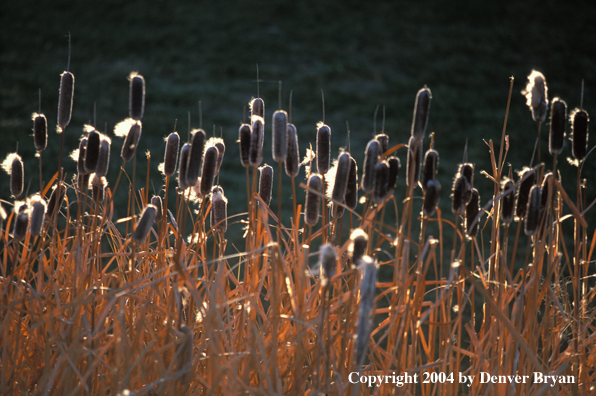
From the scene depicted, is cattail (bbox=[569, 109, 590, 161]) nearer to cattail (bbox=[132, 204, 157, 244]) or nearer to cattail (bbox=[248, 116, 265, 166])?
cattail (bbox=[248, 116, 265, 166])

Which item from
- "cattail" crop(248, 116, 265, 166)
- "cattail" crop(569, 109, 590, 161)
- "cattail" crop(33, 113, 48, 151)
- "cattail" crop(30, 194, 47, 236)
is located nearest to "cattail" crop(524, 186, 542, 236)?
"cattail" crop(569, 109, 590, 161)

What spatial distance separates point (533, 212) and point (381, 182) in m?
0.32

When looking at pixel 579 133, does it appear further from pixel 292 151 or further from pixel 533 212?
pixel 292 151

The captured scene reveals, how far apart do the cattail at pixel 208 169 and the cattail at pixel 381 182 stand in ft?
1.15

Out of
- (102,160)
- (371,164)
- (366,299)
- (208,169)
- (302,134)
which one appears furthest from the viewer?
(302,134)

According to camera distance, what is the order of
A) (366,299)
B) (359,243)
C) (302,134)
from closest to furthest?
(366,299), (359,243), (302,134)

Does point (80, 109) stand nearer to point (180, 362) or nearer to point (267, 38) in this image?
point (267, 38)

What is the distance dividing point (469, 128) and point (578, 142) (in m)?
4.74

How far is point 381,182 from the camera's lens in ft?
3.43

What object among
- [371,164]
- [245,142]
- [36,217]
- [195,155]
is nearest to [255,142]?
[245,142]

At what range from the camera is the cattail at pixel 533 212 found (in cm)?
108

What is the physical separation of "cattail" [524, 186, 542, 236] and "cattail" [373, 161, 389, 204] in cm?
30

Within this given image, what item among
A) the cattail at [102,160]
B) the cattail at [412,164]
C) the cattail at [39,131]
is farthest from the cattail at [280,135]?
the cattail at [39,131]

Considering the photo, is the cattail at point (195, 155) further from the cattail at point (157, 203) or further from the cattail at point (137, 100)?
the cattail at point (157, 203)
